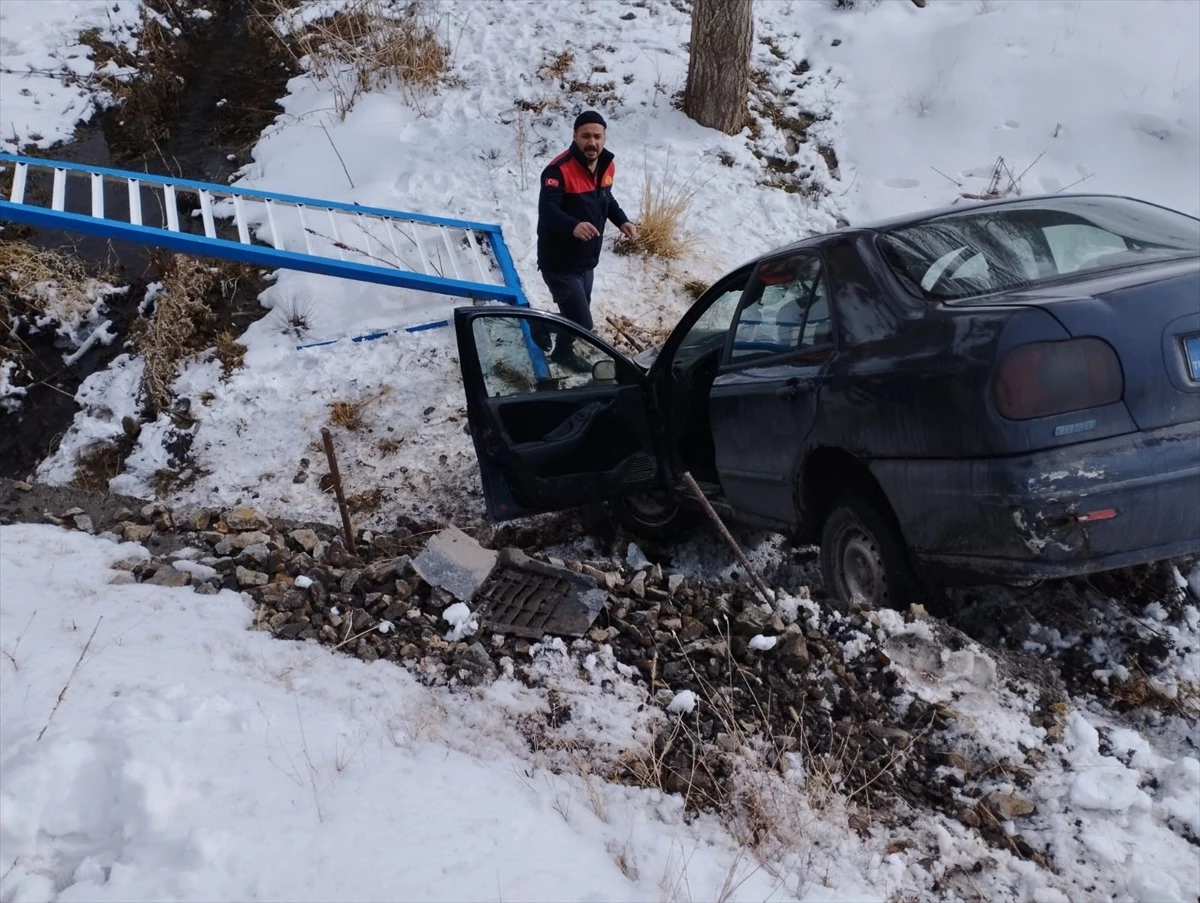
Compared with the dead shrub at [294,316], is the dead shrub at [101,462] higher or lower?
lower

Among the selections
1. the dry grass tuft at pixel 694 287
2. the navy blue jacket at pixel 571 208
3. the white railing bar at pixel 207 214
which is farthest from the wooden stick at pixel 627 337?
the white railing bar at pixel 207 214

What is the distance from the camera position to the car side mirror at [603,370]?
14.4 ft

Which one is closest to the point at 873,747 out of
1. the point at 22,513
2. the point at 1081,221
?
the point at 1081,221

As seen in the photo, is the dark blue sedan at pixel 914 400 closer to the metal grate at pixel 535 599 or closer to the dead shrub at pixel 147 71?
the metal grate at pixel 535 599

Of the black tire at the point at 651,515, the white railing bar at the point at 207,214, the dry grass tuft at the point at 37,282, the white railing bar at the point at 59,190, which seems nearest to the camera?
the black tire at the point at 651,515

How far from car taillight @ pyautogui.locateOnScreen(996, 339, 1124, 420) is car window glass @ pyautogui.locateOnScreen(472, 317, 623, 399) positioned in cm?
209

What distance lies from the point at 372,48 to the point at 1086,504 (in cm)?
894

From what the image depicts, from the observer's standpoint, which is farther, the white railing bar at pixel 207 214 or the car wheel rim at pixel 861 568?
the white railing bar at pixel 207 214

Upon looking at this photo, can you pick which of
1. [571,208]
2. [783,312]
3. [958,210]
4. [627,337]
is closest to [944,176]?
[627,337]

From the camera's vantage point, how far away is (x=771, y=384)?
144 inches

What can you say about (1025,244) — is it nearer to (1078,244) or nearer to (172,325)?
(1078,244)

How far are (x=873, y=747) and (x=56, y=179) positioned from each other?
20.8 ft

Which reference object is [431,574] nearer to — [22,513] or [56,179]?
[22,513]

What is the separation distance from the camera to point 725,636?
3281mm
